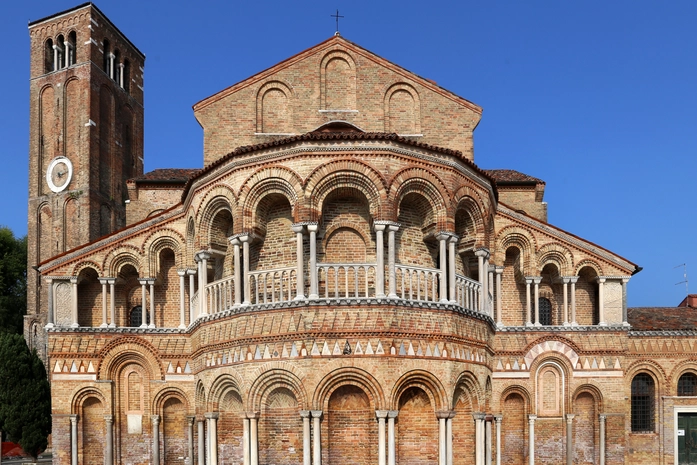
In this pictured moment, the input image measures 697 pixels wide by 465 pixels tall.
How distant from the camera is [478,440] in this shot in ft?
60.4

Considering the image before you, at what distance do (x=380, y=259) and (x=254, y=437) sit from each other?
4.64 m

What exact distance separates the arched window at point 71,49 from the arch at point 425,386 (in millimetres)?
34045

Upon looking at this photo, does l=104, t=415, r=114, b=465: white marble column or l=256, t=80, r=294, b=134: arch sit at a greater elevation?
l=256, t=80, r=294, b=134: arch

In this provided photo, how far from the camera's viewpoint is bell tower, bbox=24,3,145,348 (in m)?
43.1

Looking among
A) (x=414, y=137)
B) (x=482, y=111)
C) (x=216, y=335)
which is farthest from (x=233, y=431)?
(x=482, y=111)

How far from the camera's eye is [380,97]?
21203 mm

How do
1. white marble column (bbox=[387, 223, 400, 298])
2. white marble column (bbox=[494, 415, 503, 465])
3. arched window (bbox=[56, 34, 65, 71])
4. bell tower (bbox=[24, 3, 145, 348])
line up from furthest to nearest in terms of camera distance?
arched window (bbox=[56, 34, 65, 71])
bell tower (bbox=[24, 3, 145, 348])
white marble column (bbox=[494, 415, 503, 465])
white marble column (bbox=[387, 223, 400, 298])

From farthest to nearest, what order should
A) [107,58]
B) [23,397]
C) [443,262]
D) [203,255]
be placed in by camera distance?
[107,58] → [23,397] → [203,255] → [443,262]

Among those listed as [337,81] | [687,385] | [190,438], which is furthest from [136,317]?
[687,385]

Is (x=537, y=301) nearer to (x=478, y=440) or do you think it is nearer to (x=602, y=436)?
(x=602, y=436)

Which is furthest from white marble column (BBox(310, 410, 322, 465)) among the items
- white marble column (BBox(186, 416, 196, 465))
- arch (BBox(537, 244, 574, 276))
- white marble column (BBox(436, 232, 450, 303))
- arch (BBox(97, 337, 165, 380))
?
arch (BBox(537, 244, 574, 276))

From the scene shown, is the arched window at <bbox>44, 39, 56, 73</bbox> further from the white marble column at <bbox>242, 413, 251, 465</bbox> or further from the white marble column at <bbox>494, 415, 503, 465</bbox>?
the white marble column at <bbox>242, 413, 251, 465</bbox>

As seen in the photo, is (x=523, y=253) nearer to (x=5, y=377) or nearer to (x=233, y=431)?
(x=233, y=431)

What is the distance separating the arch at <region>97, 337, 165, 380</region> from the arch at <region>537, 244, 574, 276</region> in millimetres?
11435
